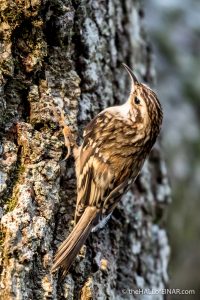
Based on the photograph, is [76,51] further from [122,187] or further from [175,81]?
[175,81]

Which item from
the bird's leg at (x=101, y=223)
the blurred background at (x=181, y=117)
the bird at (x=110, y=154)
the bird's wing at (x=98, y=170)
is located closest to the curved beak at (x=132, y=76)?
the bird at (x=110, y=154)

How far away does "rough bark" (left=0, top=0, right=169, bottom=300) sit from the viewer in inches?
98.8

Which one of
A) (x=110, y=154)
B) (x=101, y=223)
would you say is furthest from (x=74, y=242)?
(x=110, y=154)

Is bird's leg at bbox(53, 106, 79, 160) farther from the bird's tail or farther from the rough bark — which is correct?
the bird's tail

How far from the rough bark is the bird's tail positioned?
3 cm

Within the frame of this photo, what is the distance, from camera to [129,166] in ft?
10.2

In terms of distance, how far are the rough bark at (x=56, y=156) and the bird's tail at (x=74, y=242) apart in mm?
A: 34

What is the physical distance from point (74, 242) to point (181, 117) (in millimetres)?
3244

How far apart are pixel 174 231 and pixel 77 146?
249 cm

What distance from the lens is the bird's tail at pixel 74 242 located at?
8.41ft

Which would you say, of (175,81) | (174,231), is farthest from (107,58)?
(175,81)

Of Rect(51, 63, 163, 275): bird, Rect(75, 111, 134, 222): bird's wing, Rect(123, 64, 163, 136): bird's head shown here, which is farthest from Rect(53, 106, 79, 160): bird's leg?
Rect(123, 64, 163, 136): bird's head

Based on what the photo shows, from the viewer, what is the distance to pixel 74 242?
8.77 ft

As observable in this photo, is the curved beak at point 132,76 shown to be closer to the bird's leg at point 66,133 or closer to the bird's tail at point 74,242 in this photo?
the bird's leg at point 66,133
